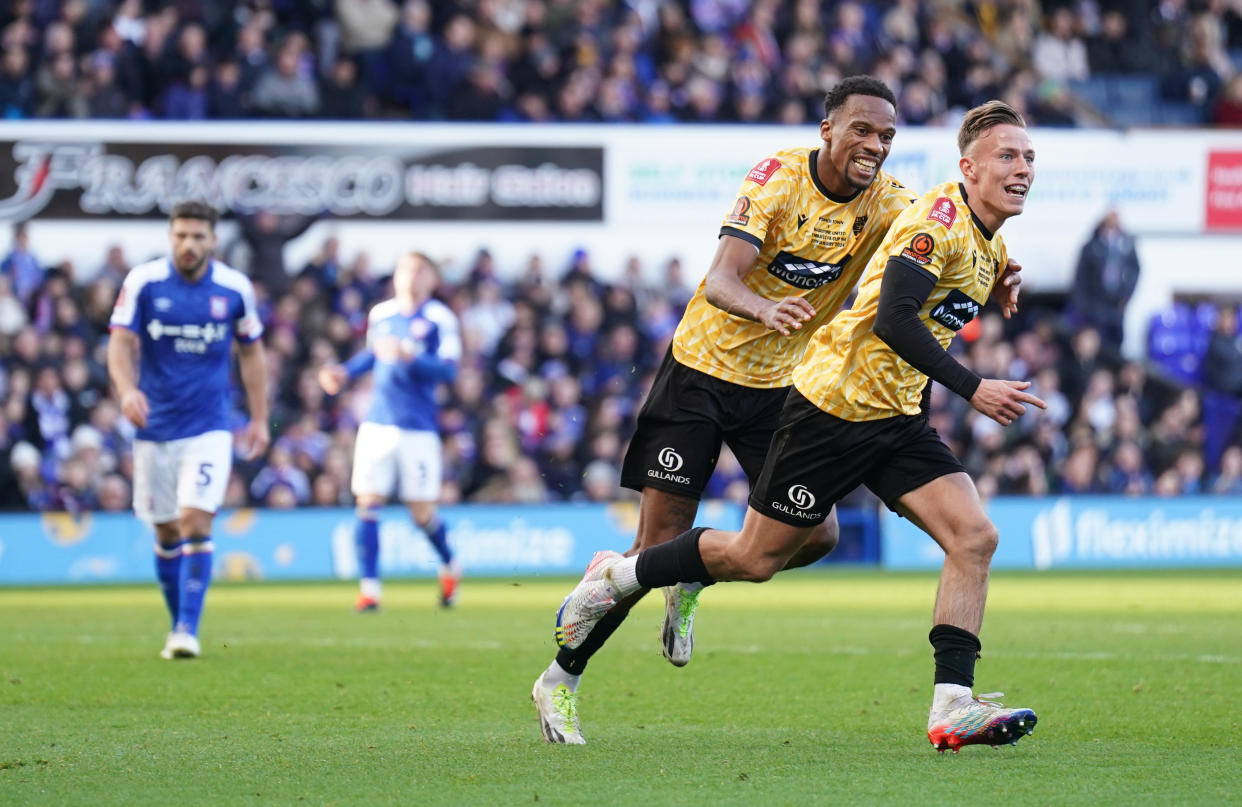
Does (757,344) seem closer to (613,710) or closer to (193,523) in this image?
(613,710)

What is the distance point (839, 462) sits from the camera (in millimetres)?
6414

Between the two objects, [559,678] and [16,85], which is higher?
[16,85]

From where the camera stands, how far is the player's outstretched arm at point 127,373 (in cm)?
952


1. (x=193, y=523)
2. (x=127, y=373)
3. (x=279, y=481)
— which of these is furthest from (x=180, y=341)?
(x=279, y=481)

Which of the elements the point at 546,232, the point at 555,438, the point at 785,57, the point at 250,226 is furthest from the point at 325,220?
the point at 785,57

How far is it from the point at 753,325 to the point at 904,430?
1060 millimetres

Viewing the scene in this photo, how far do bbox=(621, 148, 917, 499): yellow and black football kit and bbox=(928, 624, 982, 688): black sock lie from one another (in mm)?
1291

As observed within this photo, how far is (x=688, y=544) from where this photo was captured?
655 centimetres

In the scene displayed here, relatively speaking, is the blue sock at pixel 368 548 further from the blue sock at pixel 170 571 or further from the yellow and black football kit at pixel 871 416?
the yellow and black football kit at pixel 871 416

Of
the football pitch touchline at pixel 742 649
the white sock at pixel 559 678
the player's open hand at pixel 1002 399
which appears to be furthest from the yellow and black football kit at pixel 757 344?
the football pitch touchline at pixel 742 649

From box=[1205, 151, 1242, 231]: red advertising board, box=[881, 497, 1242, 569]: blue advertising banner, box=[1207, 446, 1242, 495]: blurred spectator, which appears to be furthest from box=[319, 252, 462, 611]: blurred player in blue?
box=[1205, 151, 1242, 231]: red advertising board

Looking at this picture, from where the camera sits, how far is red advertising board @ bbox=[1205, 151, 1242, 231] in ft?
77.2

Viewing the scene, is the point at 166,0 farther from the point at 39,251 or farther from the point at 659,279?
the point at 659,279

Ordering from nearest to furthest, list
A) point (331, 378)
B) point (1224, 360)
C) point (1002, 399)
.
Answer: point (1002, 399)
point (331, 378)
point (1224, 360)
